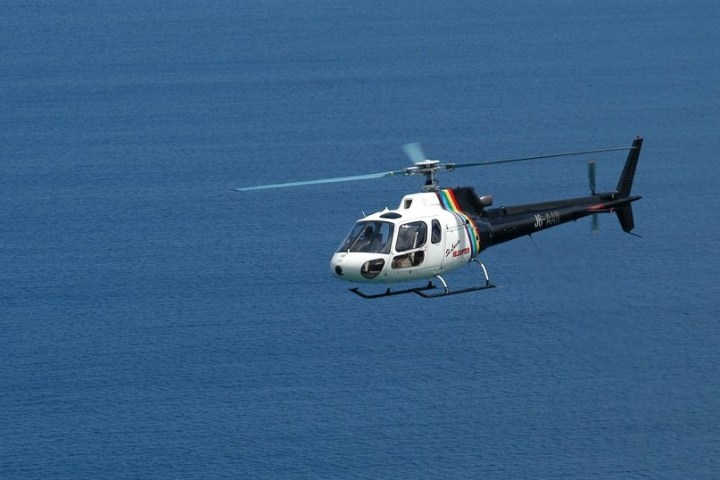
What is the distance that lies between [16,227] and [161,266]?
21.0 meters

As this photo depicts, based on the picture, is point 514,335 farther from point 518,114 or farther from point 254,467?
point 518,114

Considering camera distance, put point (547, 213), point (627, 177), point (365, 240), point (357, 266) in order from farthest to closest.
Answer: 1. point (627, 177)
2. point (547, 213)
3. point (365, 240)
4. point (357, 266)

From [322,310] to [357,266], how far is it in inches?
3501

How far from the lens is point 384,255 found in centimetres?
3734

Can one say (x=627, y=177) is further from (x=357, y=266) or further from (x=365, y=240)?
(x=357, y=266)

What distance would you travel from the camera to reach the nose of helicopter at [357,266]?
121 ft

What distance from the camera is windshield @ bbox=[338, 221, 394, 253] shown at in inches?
1476

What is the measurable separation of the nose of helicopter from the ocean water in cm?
4962

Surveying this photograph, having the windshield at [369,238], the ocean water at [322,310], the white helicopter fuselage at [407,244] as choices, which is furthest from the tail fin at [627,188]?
the ocean water at [322,310]

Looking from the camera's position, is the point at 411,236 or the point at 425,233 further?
the point at 425,233

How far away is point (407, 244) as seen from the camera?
38000mm

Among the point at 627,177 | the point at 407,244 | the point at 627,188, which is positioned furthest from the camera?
the point at 627,177

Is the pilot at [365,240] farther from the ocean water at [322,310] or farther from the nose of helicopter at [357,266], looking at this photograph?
the ocean water at [322,310]

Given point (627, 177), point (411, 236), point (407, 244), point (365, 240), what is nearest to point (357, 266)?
point (365, 240)
